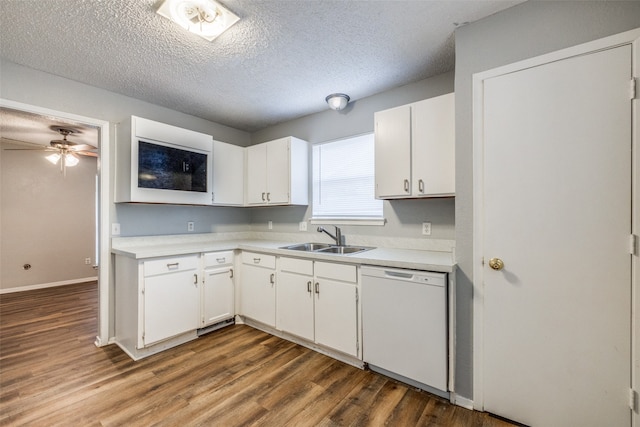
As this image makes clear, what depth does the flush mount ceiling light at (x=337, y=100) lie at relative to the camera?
2.82 meters

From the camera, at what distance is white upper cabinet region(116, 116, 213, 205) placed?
262cm

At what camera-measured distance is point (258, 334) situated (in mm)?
2893

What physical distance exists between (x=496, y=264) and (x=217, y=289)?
252 centimetres

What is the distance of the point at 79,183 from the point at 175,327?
14.1ft

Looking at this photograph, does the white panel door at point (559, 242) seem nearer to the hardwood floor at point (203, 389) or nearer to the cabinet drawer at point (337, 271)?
the hardwood floor at point (203, 389)

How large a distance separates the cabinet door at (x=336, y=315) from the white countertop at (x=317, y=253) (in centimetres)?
24

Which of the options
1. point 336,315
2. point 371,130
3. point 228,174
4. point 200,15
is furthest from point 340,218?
point 200,15

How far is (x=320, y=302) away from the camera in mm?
2441

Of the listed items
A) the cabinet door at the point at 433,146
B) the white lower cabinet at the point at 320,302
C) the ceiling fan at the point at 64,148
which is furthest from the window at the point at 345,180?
the ceiling fan at the point at 64,148

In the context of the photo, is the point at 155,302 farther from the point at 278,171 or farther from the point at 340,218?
the point at 340,218

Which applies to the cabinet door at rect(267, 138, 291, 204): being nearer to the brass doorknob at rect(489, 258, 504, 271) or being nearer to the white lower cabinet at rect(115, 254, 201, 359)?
the white lower cabinet at rect(115, 254, 201, 359)

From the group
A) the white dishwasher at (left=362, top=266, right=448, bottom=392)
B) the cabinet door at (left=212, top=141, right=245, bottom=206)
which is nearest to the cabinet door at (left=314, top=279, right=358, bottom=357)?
the white dishwasher at (left=362, top=266, right=448, bottom=392)

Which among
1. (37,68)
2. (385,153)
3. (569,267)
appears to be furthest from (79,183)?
(569,267)

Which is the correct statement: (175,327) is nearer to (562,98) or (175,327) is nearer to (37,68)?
(37,68)
